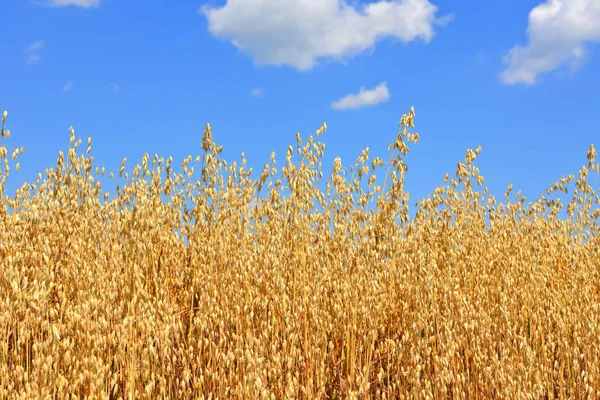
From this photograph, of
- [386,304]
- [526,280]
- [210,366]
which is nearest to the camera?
[210,366]

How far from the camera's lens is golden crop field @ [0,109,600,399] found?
98.1 inches

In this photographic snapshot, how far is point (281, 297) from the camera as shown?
320cm

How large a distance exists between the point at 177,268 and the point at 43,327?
1077 millimetres

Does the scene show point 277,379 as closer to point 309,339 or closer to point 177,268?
point 309,339

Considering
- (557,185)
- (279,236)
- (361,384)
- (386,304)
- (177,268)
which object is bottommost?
(361,384)

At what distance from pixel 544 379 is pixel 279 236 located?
1.92 m

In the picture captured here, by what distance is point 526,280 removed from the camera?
4.04 m

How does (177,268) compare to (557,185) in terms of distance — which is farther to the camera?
(557,185)

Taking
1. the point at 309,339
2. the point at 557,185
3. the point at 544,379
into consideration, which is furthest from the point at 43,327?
the point at 557,185

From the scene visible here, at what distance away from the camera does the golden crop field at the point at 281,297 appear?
98.1 inches

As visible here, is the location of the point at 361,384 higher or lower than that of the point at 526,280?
lower

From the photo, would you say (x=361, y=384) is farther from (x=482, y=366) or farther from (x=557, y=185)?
(x=557, y=185)

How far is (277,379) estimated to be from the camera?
8.29ft

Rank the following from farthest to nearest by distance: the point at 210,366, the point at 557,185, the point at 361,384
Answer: the point at 557,185
the point at 210,366
the point at 361,384
